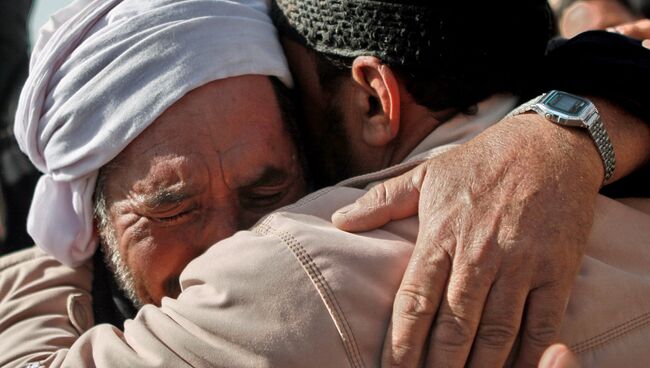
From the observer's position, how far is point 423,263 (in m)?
1.76

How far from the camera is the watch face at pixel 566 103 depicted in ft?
6.63

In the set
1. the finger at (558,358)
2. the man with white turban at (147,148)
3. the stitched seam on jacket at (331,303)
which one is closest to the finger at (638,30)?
the man with white turban at (147,148)

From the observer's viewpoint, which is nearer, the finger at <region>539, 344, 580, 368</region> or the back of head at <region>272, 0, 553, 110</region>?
the finger at <region>539, 344, 580, 368</region>

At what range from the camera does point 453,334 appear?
1.72m

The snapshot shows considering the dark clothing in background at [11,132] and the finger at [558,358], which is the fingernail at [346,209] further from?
the dark clothing in background at [11,132]

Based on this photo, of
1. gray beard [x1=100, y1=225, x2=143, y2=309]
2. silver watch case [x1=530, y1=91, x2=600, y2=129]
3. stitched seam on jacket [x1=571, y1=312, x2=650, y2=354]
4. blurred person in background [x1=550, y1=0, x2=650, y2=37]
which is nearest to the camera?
stitched seam on jacket [x1=571, y1=312, x2=650, y2=354]

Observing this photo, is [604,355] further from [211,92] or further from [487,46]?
[211,92]

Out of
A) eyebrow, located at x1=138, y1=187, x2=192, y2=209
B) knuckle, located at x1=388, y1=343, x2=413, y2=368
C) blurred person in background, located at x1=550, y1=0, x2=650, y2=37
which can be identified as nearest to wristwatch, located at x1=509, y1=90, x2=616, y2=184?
knuckle, located at x1=388, y1=343, x2=413, y2=368

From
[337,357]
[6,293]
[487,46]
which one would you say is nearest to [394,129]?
[487,46]

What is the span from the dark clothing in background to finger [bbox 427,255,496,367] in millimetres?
2871

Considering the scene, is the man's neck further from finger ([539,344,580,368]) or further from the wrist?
finger ([539,344,580,368])

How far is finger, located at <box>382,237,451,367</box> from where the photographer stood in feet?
5.62

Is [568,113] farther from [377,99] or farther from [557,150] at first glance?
[377,99]

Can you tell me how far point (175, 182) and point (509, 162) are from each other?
1.05 m
